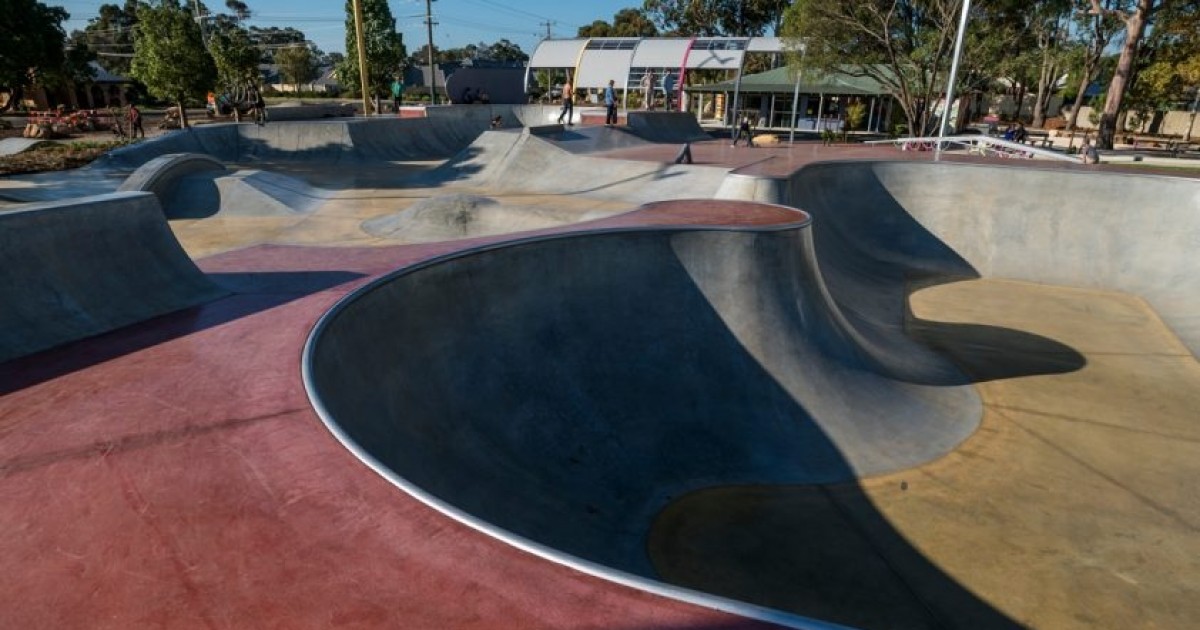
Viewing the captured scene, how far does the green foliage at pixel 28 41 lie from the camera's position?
17.8m

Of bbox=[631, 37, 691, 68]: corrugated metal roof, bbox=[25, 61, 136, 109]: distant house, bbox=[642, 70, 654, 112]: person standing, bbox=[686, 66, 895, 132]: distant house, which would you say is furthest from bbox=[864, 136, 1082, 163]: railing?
bbox=[25, 61, 136, 109]: distant house

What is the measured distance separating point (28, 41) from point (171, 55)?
9.54 meters

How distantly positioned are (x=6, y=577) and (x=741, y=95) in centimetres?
4684

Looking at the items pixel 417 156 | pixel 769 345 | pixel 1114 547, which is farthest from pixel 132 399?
pixel 417 156

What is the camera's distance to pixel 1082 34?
40031 millimetres

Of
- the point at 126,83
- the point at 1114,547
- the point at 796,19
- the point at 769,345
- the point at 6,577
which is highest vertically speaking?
the point at 796,19

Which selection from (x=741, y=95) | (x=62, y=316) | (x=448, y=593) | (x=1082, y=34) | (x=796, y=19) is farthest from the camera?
(x=741, y=95)

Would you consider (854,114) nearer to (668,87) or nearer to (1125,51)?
(668,87)

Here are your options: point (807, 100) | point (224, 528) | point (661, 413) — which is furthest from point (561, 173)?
point (807, 100)

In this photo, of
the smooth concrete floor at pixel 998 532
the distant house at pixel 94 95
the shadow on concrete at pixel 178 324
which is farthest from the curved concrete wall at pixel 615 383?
the distant house at pixel 94 95

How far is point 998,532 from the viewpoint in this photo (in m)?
6.49

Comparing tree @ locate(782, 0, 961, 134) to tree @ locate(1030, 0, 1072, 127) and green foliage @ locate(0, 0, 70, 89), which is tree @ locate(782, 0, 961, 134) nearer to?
tree @ locate(1030, 0, 1072, 127)

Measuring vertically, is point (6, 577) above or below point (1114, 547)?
above

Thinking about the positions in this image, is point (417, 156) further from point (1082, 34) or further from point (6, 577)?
point (1082, 34)
